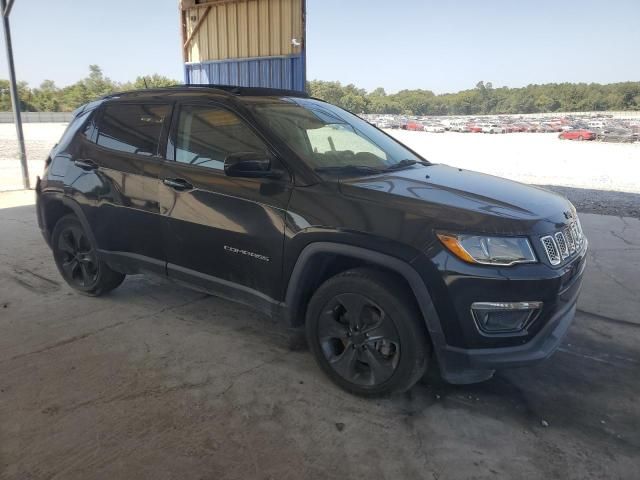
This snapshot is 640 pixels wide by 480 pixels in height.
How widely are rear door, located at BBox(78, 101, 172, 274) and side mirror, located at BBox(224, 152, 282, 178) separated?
893mm

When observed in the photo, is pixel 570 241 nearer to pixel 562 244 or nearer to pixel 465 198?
pixel 562 244

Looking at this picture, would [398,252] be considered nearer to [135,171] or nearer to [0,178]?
[135,171]

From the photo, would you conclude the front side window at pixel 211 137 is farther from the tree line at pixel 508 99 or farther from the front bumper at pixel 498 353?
the tree line at pixel 508 99

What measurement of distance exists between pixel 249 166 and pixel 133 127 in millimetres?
1478

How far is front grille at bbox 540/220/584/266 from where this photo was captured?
2.57 meters

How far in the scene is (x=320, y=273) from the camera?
119 inches

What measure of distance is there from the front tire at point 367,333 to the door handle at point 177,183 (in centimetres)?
123

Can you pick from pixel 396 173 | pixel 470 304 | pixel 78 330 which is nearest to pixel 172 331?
pixel 78 330

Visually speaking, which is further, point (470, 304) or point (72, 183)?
point (72, 183)

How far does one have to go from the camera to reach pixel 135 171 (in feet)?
12.3

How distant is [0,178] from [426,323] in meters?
13.3

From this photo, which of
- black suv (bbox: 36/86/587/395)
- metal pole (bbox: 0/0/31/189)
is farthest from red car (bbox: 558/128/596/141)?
black suv (bbox: 36/86/587/395)

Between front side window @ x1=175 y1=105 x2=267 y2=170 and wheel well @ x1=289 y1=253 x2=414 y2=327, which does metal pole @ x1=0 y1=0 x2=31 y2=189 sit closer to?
front side window @ x1=175 y1=105 x2=267 y2=170

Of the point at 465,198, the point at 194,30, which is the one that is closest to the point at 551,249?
the point at 465,198
